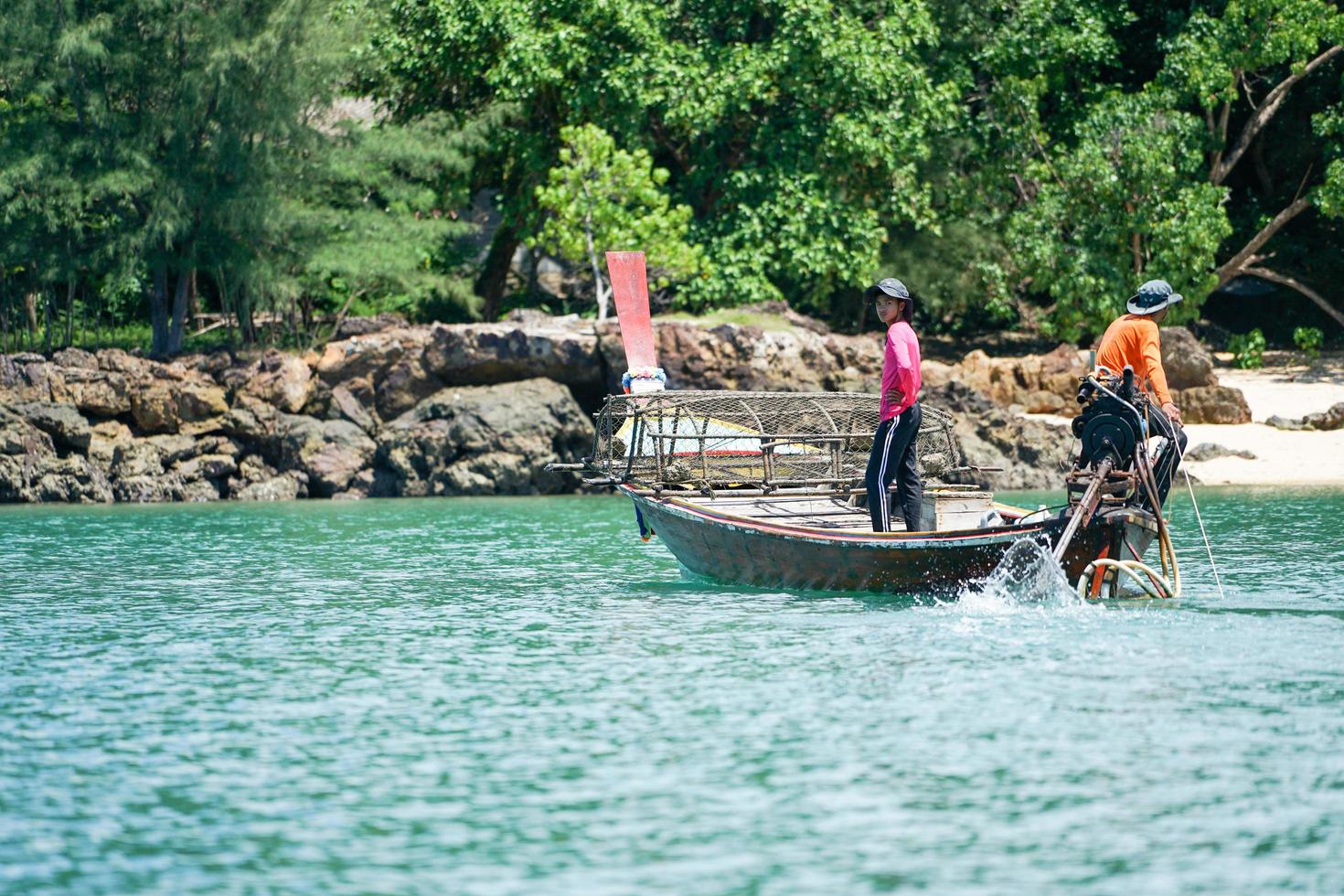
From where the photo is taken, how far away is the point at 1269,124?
32.7 metres

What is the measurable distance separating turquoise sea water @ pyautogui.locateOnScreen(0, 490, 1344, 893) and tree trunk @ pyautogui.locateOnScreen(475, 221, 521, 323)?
18838 millimetres

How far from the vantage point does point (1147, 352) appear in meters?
10.9

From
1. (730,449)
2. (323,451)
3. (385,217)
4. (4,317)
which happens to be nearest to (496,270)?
(385,217)

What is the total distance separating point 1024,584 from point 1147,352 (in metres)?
1.83

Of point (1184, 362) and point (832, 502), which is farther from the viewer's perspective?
point (1184, 362)

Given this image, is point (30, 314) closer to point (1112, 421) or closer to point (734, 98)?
point (734, 98)

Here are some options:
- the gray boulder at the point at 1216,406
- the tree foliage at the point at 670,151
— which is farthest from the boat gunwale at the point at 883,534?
the gray boulder at the point at 1216,406

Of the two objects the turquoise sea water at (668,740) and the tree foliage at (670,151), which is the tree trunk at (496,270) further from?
the turquoise sea water at (668,740)

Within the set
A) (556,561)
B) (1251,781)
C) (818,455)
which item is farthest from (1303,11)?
(1251,781)

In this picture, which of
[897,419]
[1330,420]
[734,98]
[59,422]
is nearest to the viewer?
[897,419]

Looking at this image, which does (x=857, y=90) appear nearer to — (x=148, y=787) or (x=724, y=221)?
(x=724, y=221)

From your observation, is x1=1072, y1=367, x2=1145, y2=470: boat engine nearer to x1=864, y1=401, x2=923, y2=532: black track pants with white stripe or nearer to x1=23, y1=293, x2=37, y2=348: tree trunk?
x1=864, y1=401, x2=923, y2=532: black track pants with white stripe

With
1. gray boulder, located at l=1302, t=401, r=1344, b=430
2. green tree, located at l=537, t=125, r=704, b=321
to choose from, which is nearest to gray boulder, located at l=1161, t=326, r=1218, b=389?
gray boulder, located at l=1302, t=401, r=1344, b=430

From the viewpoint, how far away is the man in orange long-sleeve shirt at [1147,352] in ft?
35.3
